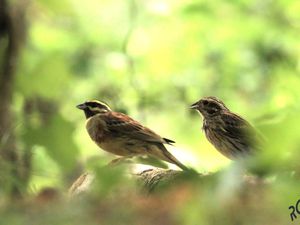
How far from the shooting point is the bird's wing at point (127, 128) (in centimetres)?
446

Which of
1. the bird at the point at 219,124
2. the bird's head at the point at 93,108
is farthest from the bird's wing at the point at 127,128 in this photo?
the bird at the point at 219,124

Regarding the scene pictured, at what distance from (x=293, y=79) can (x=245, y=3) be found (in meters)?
4.11

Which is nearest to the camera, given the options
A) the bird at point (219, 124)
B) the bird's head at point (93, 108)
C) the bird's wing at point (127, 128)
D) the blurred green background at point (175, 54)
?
the bird at point (219, 124)

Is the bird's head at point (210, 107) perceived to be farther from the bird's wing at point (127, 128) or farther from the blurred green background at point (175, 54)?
the blurred green background at point (175, 54)

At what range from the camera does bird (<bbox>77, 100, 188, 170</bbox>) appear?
4.33 metres

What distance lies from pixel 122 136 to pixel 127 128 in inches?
4.3

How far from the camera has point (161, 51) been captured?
36.1 ft

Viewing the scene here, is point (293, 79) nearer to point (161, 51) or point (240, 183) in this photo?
point (161, 51)

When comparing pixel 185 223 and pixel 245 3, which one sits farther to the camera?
pixel 245 3

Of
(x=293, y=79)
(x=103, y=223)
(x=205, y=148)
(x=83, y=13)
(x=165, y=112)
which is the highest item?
(x=83, y=13)

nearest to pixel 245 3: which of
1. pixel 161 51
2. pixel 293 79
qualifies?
pixel 161 51

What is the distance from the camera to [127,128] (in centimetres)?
463
